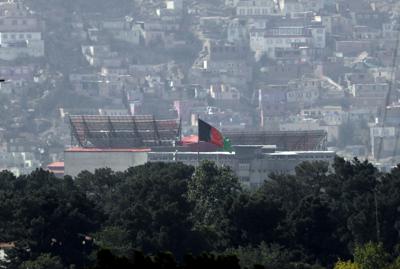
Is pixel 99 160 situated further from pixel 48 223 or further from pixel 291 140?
pixel 48 223

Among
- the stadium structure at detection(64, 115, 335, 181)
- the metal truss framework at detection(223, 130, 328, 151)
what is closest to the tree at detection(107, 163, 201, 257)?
the stadium structure at detection(64, 115, 335, 181)

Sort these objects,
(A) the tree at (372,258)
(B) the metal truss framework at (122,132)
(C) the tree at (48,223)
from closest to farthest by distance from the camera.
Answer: (A) the tree at (372,258), (C) the tree at (48,223), (B) the metal truss framework at (122,132)

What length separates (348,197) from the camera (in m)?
110

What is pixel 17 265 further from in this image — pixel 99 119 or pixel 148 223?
pixel 99 119

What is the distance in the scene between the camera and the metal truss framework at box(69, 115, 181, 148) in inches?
7431

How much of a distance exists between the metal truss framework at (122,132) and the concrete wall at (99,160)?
311cm

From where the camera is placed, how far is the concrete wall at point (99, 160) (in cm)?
18088

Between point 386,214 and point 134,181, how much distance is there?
12.9m

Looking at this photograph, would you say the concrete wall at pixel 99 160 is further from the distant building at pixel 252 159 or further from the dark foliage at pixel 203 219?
the dark foliage at pixel 203 219

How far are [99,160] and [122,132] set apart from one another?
29.1 feet

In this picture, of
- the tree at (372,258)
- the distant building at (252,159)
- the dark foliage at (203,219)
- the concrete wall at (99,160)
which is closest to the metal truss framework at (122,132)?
the concrete wall at (99,160)

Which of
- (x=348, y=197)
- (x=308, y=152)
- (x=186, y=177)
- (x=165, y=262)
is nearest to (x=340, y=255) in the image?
(x=348, y=197)

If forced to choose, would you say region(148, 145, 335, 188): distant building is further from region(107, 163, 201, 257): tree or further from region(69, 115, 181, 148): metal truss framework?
Result: region(107, 163, 201, 257): tree

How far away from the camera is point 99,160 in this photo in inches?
7146
